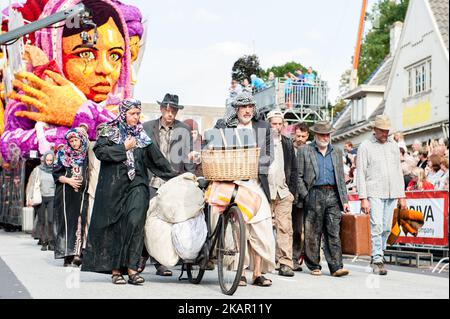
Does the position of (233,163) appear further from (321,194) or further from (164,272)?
(321,194)

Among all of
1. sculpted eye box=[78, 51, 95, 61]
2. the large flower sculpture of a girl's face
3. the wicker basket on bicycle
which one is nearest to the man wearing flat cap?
the wicker basket on bicycle

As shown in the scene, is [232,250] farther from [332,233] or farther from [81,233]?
[81,233]

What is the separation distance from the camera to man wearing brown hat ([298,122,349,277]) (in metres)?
10.6

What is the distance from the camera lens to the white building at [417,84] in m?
29.6

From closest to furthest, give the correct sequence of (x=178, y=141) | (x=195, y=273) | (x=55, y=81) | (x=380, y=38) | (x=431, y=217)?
(x=195, y=273)
(x=178, y=141)
(x=431, y=217)
(x=55, y=81)
(x=380, y=38)

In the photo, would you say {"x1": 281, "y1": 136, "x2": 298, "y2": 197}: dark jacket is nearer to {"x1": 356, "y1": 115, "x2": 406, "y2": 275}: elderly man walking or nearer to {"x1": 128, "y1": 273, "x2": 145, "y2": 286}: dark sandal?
{"x1": 356, "y1": 115, "x2": 406, "y2": 275}: elderly man walking

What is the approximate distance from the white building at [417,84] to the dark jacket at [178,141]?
18.2m

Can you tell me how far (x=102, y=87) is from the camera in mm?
22547

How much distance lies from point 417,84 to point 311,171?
23.5m

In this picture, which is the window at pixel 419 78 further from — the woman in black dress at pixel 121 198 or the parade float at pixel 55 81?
the woman in black dress at pixel 121 198

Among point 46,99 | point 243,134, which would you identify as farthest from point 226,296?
point 46,99

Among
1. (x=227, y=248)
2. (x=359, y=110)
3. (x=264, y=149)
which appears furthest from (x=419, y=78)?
(x=227, y=248)

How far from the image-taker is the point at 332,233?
10.5m

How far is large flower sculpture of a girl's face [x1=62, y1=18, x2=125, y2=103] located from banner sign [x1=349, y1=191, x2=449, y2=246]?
37.8 ft
